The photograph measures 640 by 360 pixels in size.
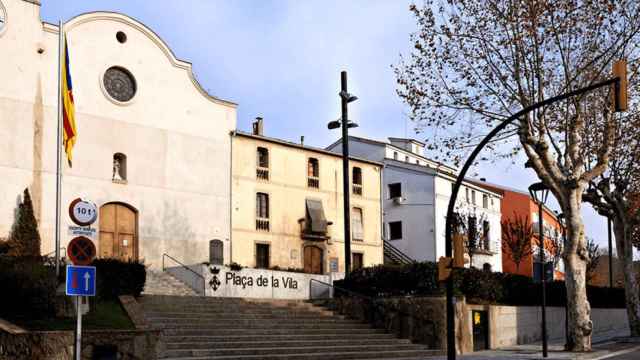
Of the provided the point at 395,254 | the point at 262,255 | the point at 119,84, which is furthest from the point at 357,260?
the point at 119,84

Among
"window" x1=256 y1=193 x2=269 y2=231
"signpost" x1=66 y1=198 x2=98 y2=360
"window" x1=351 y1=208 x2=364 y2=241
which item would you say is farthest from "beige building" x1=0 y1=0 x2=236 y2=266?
"signpost" x1=66 y1=198 x2=98 y2=360

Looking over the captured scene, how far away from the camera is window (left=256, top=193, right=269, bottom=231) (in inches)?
1453

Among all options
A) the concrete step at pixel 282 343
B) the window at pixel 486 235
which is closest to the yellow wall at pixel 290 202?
the concrete step at pixel 282 343

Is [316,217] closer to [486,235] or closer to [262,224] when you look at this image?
[262,224]

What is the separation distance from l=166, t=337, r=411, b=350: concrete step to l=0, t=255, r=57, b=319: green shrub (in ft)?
10.8

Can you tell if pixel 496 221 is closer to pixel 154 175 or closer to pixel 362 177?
pixel 362 177

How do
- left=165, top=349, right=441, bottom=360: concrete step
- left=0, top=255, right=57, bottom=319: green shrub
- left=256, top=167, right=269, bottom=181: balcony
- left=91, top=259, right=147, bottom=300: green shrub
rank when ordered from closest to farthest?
1. left=0, top=255, right=57, bottom=319: green shrub
2. left=165, top=349, right=441, bottom=360: concrete step
3. left=91, top=259, right=147, bottom=300: green shrub
4. left=256, top=167, right=269, bottom=181: balcony

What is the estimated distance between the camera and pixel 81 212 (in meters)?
14.2

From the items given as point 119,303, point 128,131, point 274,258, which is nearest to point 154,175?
point 128,131

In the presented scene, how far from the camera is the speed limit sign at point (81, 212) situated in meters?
14.0

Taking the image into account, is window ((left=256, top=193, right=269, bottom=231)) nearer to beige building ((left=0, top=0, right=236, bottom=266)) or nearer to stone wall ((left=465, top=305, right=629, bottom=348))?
beige building ((left=0, top=0, right=236, bottom=266))

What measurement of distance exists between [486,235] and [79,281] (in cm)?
4446

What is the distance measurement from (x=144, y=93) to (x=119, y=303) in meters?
12.2

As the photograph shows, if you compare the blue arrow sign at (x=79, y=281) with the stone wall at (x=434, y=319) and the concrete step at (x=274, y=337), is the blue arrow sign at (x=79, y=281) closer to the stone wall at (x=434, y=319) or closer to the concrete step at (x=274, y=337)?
the concrete step at (x=274, y=337)
